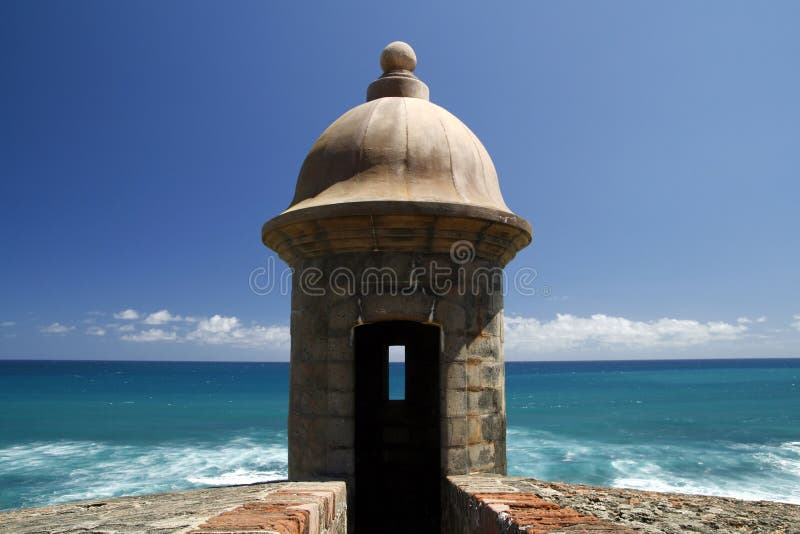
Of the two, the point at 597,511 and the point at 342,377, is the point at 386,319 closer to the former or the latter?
the point at 342,377

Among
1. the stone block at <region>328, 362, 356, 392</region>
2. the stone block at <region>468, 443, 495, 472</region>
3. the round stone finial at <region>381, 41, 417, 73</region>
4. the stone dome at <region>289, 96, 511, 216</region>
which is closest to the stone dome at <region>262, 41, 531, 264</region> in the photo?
the stone dome at <region>289, 96, 511, 216</region>

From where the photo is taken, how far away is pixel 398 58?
5562 mm

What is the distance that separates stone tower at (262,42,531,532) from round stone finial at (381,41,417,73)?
23.2 inches

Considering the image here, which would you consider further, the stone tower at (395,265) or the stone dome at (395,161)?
the stone dome at (395,161)

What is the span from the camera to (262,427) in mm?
33125

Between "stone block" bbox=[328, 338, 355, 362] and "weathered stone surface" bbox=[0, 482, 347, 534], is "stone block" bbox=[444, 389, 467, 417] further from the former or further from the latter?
"weathered stone surface" bbox=[0, 482, 347, 534]

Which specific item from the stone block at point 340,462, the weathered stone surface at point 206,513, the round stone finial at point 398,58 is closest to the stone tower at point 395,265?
the stone block at point 340,462

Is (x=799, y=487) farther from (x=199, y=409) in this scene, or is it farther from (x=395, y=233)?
(x=199, y=409)

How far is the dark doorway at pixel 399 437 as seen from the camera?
6.64 m

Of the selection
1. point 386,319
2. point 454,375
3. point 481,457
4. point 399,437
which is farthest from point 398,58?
point 399,437

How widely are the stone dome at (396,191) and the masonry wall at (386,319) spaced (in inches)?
7.0

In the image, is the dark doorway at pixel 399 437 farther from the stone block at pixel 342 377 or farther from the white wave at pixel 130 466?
the white wave at pixel 130 466

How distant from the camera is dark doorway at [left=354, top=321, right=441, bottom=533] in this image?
6.64 metres

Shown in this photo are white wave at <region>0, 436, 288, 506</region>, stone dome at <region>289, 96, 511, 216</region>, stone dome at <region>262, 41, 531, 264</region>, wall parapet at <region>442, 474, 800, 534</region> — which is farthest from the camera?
white wave at <region>0, 436, 288, 506</region>
